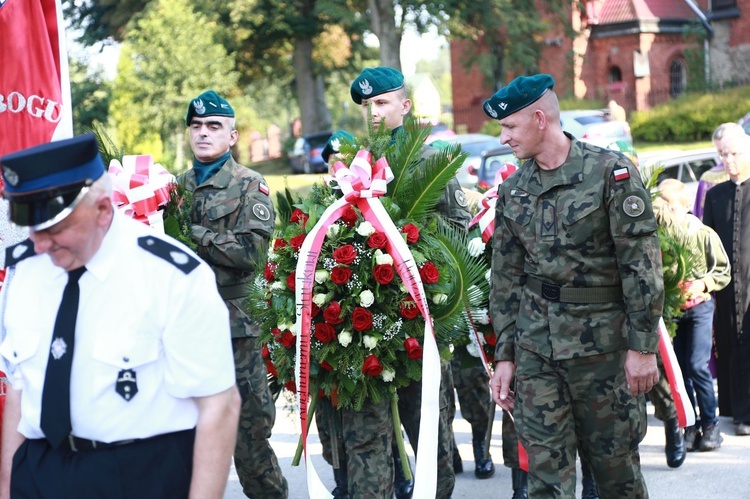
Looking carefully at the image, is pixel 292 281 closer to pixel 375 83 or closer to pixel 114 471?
pixel 375 83

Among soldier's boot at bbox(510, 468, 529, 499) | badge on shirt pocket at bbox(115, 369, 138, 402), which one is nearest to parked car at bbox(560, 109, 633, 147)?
soldier's boot at bbox(510, 468, 529, 499)

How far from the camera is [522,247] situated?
4.81 meters

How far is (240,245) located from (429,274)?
1.08m

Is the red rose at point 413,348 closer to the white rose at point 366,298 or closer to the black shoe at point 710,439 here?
the white rose at point 366,298

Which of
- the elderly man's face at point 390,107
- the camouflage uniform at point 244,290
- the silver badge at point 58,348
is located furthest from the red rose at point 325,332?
the silver badge at point 58,348

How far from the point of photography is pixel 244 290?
5754mm

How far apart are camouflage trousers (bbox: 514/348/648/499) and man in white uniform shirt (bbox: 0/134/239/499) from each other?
6.76 feet

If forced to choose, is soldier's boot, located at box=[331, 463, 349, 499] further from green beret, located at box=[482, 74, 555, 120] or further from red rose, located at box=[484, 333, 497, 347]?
green beret, located at box=[482, 74, 555, 120]

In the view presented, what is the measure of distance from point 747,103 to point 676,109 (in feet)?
8.98

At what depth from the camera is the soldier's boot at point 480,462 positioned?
6965 millimetres

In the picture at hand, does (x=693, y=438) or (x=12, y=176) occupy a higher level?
(x=12, y=176)

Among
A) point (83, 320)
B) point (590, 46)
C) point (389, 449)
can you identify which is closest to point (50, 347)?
point (83, 320)

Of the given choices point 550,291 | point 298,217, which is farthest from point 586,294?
point 298,217

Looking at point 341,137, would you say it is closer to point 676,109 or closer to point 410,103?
point 410,103
